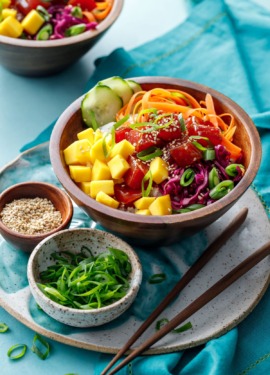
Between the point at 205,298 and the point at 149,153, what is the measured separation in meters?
0.81

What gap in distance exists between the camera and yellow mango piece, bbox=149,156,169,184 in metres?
3.61

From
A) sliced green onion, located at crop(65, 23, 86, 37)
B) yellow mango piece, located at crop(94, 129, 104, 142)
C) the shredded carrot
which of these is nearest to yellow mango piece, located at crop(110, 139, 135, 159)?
yellow mango piece, located at crop(94, 129, 104, 142)

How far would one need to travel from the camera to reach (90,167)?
3.75 metres

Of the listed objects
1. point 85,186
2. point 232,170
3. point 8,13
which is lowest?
point 232,170

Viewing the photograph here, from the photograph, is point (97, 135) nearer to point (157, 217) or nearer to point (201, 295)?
point (157, 217)

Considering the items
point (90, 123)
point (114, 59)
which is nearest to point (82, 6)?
point (114, 59)

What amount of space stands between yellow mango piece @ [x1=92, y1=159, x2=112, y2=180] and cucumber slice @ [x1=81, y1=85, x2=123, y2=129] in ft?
1.09

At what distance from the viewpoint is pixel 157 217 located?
3.40 m

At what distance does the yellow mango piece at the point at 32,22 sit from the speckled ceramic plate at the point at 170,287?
3.33ft

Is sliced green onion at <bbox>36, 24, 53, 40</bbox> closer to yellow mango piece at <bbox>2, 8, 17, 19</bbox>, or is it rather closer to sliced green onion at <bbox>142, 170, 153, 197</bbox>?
yellow mango piece at <bbox>2, 8, 17, 19</bbox>

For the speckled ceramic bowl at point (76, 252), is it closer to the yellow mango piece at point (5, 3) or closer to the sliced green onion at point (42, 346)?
the sliced green onion at point (42, 346)

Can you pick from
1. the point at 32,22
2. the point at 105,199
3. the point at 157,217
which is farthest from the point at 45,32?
the point at 157,217

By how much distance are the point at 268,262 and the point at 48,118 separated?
1.74 metres

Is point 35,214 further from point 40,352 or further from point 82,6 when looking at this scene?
point 82,6
